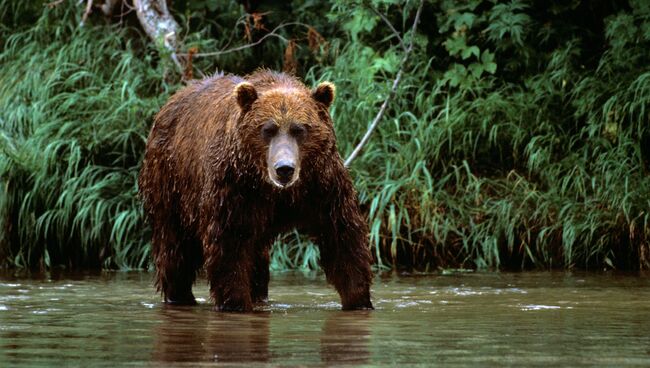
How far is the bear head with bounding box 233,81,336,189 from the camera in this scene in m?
6.83

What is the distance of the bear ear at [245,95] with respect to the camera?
709cm

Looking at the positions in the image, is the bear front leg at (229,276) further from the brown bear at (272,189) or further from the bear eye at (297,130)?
the bear eye at (297,130)

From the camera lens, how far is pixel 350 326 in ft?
20.0

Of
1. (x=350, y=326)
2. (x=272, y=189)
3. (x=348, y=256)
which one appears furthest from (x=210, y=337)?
(x=348, y=256)

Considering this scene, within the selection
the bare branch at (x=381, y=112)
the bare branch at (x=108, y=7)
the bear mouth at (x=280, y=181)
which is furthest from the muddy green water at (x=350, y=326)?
the bare branch at (x=108, y=7)

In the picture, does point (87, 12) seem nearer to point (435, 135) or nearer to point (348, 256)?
point (435, 135)

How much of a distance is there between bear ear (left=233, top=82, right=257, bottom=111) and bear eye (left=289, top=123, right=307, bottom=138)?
14.3 inches

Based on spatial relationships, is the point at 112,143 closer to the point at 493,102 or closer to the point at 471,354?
the point at 493,102

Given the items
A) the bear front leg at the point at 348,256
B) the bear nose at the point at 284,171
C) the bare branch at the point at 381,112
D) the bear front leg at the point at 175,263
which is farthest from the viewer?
the bare branch at the point at 381,112

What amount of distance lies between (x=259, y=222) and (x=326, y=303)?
34.5 inches

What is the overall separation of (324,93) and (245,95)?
17.7 inches

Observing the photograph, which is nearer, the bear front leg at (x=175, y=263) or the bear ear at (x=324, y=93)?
the bear ear at (x=324, y=93)

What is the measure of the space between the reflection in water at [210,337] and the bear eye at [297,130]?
1.00 meters

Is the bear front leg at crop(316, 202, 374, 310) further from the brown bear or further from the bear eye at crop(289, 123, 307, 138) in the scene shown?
the bear eye at crop(289, 123, 307, 138)
